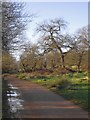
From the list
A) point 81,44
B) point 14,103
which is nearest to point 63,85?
point 14,103

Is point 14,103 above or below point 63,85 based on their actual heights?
below

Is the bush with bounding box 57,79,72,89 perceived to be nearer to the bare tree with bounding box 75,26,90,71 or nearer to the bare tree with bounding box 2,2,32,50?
the bare tree with bounding box 2,2,32,50

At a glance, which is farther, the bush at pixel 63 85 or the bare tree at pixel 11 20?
the bush at pixel 63 85

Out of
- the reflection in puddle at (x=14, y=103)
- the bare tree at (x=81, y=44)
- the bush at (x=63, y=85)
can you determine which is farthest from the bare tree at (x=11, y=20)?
the bare tree at (x=81, y=44)

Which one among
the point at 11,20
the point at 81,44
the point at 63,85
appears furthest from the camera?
the point at 81,44

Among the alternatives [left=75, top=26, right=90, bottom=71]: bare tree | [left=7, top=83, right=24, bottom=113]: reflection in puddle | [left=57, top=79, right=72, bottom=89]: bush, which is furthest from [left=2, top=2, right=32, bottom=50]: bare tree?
[left=75, top=26, right=90, bottom=71]: bare tree

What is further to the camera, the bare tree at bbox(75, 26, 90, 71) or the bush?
the bare tree at bbox(75, 26, 90, 71)

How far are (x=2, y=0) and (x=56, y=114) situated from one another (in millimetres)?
5714

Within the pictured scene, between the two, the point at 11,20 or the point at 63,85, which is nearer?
the point at 11,20

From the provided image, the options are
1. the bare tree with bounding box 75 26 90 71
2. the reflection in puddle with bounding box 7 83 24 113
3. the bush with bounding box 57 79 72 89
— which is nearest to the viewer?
the reflection in puddle with bounding box 7 83 24 113

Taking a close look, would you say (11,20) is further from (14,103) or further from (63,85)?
(63,85)

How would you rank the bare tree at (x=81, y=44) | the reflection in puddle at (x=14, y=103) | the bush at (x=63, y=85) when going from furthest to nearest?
the bare tree at (x=81, y=44) < the bush at (x=63, y=85) < the reflection in puddle at (x=14, y=103)

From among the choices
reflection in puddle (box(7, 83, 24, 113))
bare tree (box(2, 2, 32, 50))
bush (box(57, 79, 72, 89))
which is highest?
bare tree (box(2, 2, 32, 50))

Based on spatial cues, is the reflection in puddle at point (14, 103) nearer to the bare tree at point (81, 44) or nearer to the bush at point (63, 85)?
the bush at point (63, 85)
